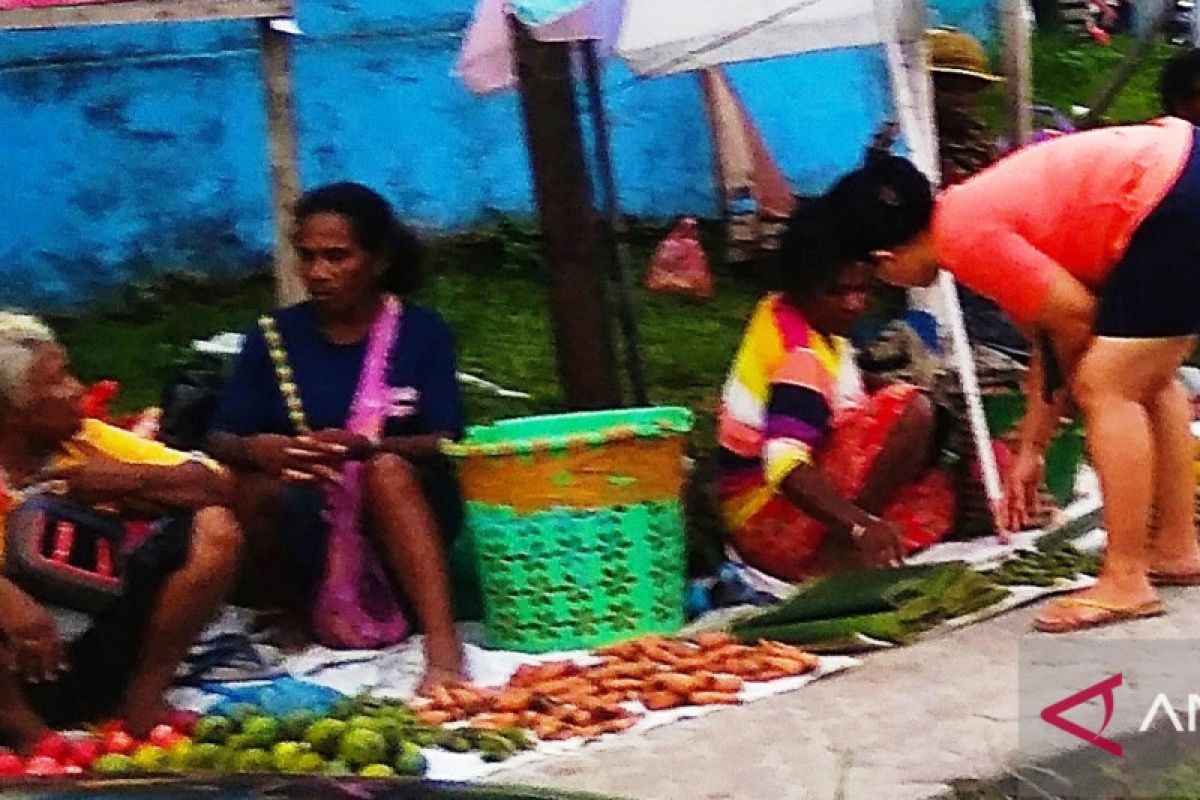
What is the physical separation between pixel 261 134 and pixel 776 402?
354 cm

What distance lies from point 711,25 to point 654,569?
4.63 ft

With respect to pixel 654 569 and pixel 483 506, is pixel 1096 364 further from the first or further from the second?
pixel 483 506

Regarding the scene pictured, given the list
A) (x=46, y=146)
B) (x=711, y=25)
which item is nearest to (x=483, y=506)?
(x=711, y=25)

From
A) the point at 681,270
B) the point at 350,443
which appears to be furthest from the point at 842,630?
the point at 681,270

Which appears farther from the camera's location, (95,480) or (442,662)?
(442,662)

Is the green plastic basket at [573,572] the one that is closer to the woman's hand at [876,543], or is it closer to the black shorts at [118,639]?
the woman's hand at [876,543]

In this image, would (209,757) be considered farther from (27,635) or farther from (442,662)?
(442,662)

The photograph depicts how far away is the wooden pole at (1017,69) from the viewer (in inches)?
243

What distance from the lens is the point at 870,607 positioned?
4.54m

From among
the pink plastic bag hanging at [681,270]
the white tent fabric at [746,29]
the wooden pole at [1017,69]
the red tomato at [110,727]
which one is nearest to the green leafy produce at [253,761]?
the red tomato at [110,727]

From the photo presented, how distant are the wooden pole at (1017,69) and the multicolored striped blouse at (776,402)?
156cm

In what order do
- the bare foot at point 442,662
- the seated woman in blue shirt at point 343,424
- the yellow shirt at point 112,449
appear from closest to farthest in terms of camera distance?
the yellow shirt at point 112,449 < the bare foot at point 442,662 < the seated woman in blue shirt at point 343,424

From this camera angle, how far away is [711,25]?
5.05m

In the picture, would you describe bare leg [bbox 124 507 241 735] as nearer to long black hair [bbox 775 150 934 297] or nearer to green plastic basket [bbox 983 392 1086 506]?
long black hair [bbox 775 150 934 297]
